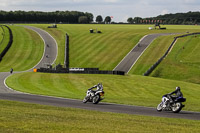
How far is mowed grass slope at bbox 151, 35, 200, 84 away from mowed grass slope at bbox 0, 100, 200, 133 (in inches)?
2148

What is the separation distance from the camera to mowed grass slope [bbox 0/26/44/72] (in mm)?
97750

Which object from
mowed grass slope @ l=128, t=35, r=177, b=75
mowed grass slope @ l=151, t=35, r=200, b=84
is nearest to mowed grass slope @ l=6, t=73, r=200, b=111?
mowed grass slope @ l=151, t=35, r=200, b=84

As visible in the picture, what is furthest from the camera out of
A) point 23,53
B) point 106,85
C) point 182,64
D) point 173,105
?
point 23,53

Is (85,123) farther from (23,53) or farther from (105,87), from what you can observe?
(23,53)

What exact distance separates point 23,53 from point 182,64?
48.2 metres

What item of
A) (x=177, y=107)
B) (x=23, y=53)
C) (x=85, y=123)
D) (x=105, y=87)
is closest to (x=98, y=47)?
(x=23, y=53)

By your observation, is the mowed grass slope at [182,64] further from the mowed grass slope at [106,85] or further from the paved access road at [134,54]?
the mowed grass slope at [106,85]

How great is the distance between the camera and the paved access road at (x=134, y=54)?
89.0 meters

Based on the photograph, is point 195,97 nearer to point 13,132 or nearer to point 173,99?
point 173,99

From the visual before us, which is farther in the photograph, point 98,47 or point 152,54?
point 98,47

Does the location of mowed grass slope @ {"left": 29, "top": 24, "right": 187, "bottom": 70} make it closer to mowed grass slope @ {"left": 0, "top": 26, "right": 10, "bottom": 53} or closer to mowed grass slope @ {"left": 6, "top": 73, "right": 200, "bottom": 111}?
mowed grass slope @ {"left": 0, "top": 26, "right": 10, "bottom": 53}

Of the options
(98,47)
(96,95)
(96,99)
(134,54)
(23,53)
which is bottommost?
(23,53)

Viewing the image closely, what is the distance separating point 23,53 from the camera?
11050cm

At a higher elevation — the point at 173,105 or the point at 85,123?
the point at 85,123
